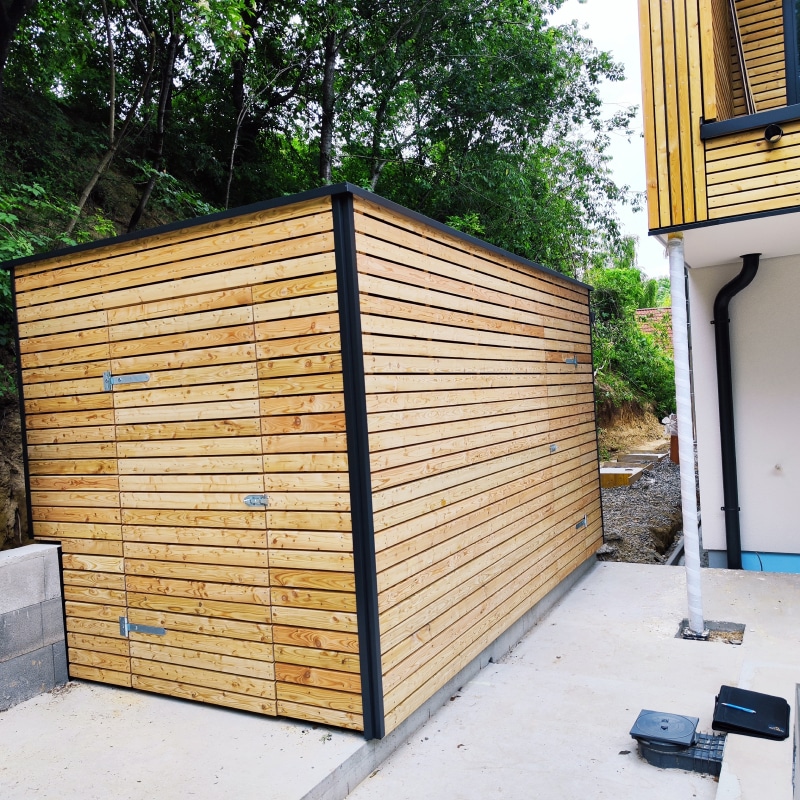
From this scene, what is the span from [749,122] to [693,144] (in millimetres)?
338

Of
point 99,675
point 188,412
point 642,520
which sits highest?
point 188,412

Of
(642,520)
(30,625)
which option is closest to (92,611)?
(30,625)

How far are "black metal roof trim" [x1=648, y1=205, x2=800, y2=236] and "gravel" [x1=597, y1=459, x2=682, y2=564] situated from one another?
12.4 ft

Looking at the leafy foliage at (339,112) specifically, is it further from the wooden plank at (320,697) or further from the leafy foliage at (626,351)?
the wooden plank at (320,697)

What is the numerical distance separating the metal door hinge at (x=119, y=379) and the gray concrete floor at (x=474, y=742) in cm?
171

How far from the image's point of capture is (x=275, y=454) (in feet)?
10.7

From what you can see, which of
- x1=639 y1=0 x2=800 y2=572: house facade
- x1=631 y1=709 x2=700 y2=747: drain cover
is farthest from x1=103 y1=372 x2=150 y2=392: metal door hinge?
x1=639 y1=0 x2=800 y2=572: house facade

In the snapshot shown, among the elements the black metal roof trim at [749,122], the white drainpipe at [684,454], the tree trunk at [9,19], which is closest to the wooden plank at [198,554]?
the white drainpipe at [684,454]

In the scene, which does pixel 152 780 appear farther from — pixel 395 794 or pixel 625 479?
pixel 625 479

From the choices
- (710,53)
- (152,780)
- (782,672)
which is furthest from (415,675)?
(710,53)

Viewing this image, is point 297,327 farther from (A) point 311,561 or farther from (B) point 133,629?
(B) point 133,629

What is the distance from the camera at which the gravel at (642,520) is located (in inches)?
294

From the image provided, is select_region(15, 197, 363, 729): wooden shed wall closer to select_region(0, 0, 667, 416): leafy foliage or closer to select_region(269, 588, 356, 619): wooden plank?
select_region(269, 588, 356, 619): wooden plank

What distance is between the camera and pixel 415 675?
3.39 metres
